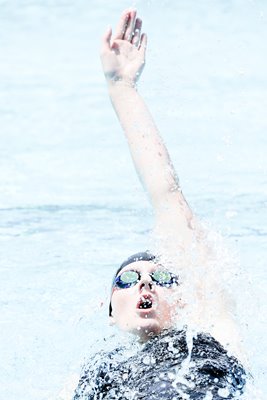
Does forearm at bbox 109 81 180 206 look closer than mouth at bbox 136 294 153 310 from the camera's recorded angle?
No

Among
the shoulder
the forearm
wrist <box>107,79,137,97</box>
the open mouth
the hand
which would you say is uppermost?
the hand

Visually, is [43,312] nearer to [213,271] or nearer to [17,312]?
[17,312]

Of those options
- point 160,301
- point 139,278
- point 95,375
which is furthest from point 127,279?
point 95,375

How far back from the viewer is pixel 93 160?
7.12m

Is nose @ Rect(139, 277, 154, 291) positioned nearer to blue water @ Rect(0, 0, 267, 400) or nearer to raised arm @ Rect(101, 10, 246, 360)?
raised arm @ Rect(101, 10, 246, 360)

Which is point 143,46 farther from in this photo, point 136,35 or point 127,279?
point 127,279

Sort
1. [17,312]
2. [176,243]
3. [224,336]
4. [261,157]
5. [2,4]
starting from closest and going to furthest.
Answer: [224,336]
[176,243]
[17,312]
[261,157]
[2,4]

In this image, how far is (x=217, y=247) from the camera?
3.63m

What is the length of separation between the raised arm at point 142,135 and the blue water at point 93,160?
34cm

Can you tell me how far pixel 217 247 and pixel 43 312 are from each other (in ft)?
4.43

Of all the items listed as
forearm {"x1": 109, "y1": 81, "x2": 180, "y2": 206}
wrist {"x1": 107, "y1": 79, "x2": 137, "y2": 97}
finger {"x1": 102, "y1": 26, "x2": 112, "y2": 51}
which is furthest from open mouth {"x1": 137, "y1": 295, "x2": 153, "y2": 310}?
finger {"x1": 102, "y1": 26, "x2": 112, "y2": 51}

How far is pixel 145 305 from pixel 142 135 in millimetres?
736

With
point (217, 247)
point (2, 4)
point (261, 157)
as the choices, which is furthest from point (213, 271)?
point (2, 4)

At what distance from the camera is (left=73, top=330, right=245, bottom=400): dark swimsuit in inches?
112
